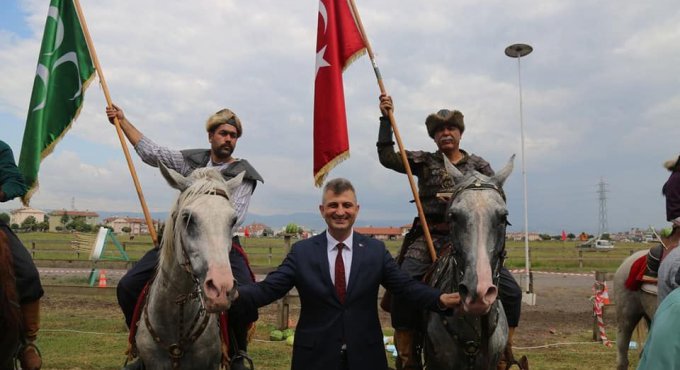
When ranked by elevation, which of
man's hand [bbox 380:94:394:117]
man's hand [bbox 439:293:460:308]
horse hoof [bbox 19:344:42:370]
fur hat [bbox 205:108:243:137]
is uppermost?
man's hand [bbox 380:94:394:117]

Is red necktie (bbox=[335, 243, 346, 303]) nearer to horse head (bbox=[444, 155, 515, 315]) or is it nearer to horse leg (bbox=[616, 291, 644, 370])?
horse head (bbox=[444, 155, 515, 315])

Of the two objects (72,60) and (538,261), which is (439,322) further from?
(538,261)

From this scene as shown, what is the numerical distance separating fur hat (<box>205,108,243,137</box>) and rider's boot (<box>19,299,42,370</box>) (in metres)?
2.26

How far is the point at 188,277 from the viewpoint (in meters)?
3.50

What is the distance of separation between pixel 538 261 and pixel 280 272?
27.2 metres

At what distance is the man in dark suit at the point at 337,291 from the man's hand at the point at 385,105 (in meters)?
1.58

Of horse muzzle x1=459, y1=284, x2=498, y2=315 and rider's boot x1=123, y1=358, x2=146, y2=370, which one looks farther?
rider's boot x1=123, y1=358, x2=146, y2=370

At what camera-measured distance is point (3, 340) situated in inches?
161

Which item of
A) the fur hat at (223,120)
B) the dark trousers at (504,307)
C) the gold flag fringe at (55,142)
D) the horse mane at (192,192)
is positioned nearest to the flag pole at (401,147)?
the dark trousers at (504,307)

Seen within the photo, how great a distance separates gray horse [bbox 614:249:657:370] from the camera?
695 centimetres

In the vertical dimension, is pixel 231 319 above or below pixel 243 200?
below

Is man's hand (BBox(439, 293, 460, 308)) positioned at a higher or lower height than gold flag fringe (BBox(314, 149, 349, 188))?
lower

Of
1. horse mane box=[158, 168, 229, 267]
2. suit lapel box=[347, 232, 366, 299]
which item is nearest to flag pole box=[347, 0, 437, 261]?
suit lapel box=[347, 232, 366, 299]

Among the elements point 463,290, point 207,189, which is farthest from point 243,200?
point 463,290
